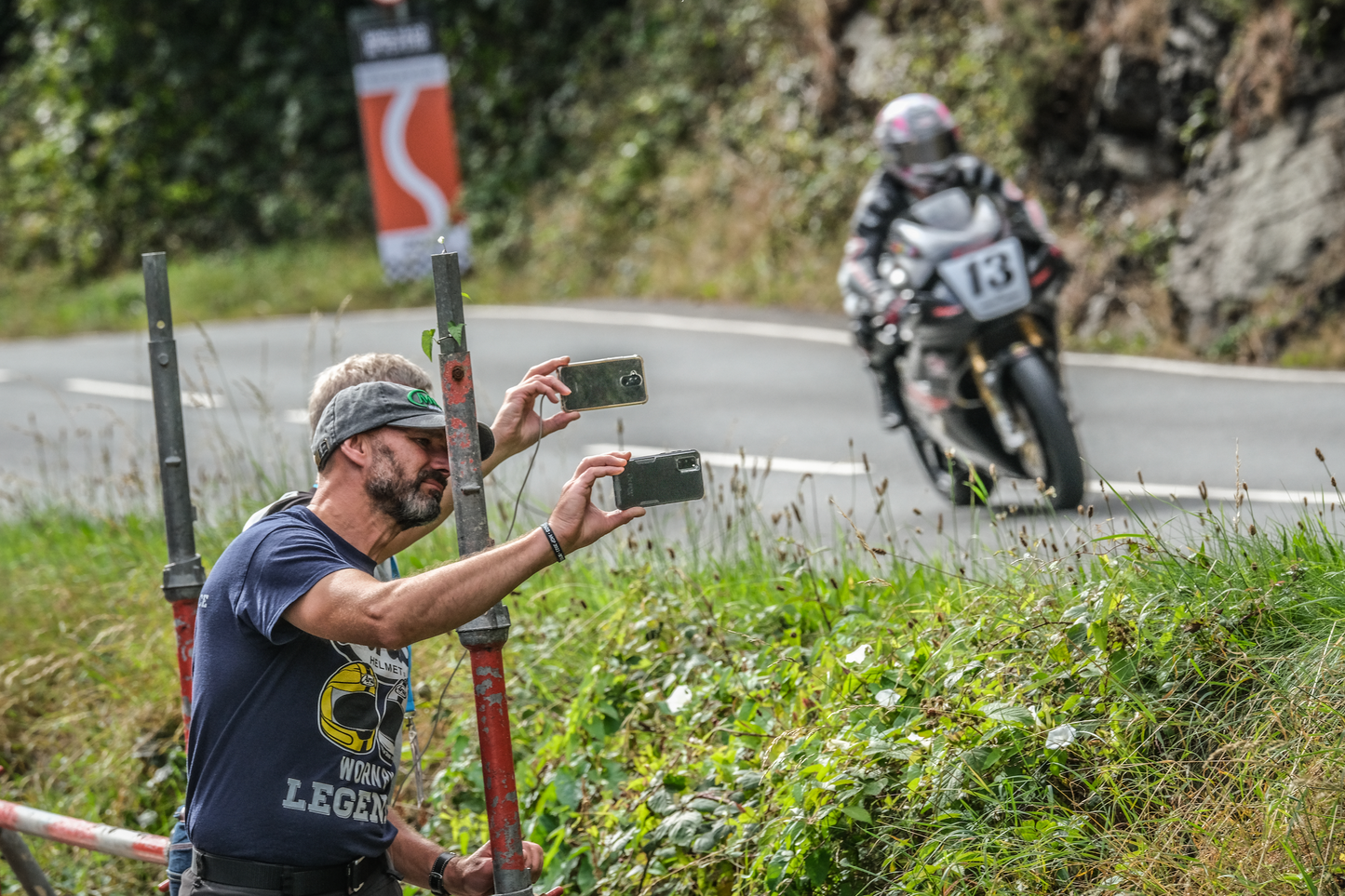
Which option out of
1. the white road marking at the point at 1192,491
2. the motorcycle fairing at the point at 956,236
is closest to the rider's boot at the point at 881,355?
the motorcycle fairing at the point at 956,236

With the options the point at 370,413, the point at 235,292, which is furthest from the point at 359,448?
the point at 235,292

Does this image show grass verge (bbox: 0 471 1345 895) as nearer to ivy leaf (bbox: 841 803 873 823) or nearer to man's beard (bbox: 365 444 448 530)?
ivy leaf (bbox: 841 803 873 823)

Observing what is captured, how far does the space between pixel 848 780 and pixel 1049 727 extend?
1.56ft

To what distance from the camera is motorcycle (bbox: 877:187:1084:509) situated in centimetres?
714

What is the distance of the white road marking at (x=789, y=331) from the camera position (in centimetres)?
1101

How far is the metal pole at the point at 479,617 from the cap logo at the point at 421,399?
0.25m

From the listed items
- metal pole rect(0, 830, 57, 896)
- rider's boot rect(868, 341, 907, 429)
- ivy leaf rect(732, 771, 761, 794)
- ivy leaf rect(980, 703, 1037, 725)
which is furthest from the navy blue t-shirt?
rider's boot rect(868, 341, 907, 429)

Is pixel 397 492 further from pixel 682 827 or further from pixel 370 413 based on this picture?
pixel 682 827

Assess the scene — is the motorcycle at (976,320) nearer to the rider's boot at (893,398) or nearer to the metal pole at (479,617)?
the rider's boot at (893,398)

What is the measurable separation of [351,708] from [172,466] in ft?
4.57

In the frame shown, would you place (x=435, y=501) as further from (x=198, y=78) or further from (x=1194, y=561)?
(x=198, y=78)

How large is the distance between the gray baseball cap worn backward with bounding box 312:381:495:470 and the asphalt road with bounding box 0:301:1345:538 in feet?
6.91

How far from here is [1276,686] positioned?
132 inches

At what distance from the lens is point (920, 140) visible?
7.64 m
